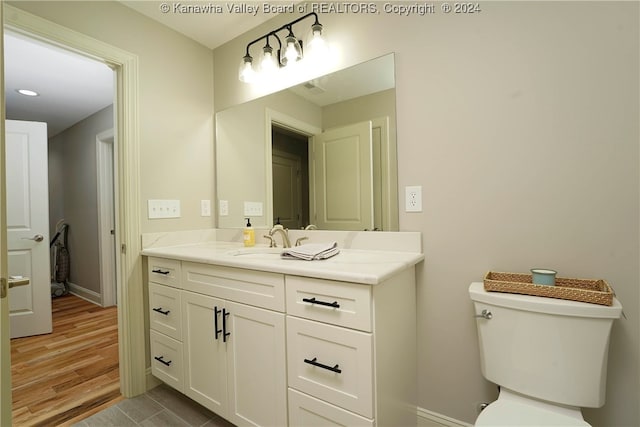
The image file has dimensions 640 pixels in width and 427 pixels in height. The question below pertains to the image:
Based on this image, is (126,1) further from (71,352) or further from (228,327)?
(71,352)

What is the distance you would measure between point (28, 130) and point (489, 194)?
148 inches

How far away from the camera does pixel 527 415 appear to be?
936mm

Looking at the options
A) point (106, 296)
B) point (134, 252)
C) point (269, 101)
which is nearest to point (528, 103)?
point (269, 101)

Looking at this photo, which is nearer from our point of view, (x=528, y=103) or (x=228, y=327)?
(x=528, y=103)

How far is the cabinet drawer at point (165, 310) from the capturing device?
1.59 metres

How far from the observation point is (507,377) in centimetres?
105

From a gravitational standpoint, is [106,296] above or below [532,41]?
below

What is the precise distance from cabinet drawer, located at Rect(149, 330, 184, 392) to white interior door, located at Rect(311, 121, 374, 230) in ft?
3.50

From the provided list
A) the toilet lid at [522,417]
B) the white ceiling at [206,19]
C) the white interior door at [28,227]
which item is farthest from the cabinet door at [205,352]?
the white interior door at [28,227]

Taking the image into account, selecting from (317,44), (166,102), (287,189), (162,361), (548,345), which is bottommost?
(162,361)

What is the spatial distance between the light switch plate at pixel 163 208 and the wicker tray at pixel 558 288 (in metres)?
1.84

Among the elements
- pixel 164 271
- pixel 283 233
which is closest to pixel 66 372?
pixel 164 271

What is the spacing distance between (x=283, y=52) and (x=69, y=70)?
1988mm

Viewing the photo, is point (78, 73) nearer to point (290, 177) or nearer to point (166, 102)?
point (166, 102)
